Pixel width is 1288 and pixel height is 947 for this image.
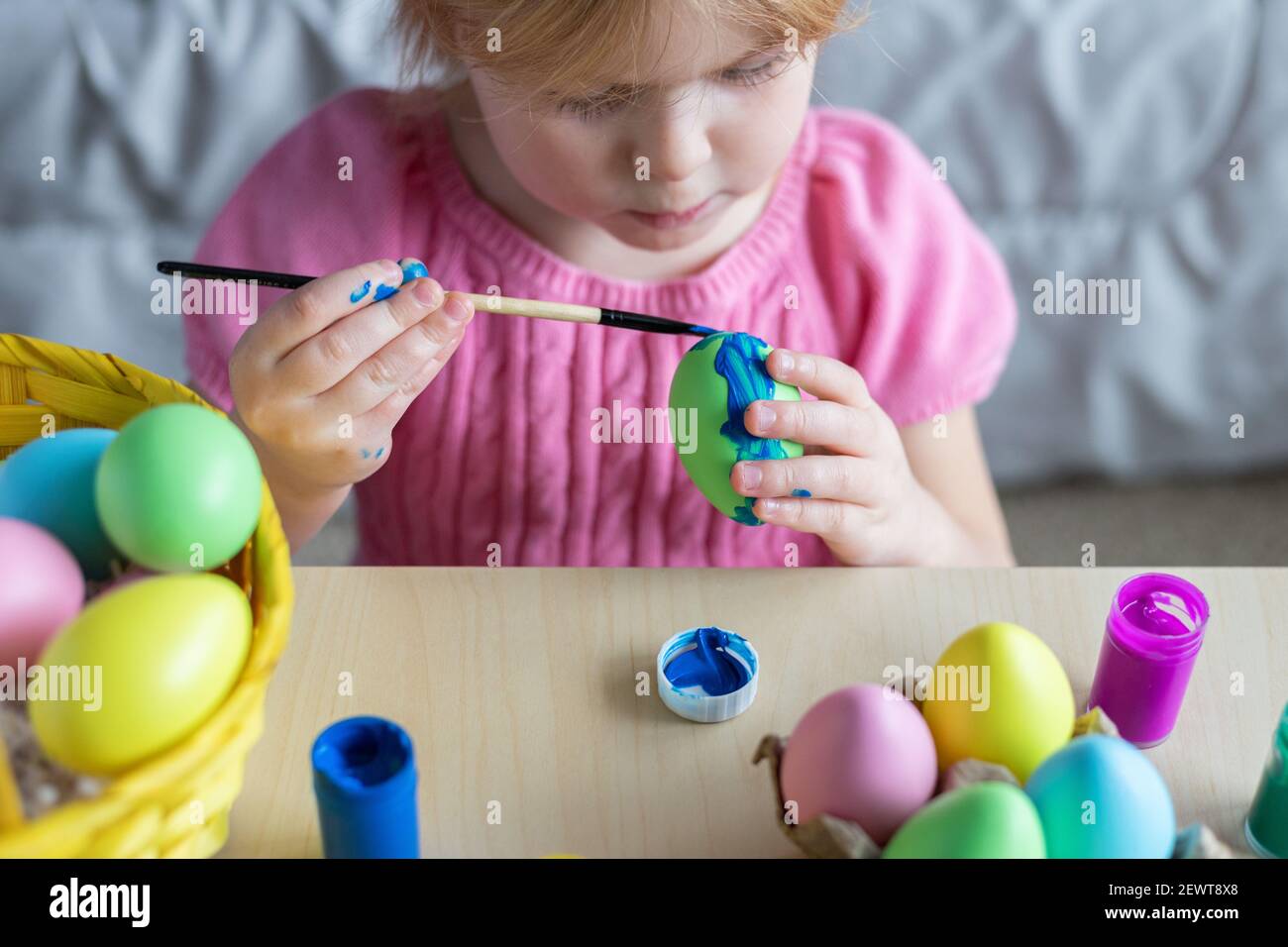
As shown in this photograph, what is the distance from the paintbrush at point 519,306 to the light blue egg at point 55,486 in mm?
180

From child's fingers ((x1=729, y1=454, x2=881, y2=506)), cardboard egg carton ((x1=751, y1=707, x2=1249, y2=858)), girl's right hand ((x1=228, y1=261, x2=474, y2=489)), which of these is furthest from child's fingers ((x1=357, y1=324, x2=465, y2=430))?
cardboard egg carton ((x1=751, y1=707, x2=1249, y2=858))

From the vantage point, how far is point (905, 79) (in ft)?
5.06

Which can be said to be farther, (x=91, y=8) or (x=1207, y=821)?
(x=91, y=8)

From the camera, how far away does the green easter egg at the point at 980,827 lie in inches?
21.3

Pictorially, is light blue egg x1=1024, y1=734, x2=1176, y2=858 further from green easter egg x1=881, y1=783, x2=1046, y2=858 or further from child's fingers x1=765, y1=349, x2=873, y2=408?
child's fingers x1=765, y1=349, x2=873, y2=408

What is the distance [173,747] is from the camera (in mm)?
537

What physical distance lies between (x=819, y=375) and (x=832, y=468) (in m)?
0.06

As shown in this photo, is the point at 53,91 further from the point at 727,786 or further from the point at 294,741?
the point at 727,786

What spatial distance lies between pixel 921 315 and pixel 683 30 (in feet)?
1.45

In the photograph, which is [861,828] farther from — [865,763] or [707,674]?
[707,674]

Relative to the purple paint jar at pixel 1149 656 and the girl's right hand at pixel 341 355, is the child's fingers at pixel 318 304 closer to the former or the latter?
the girl's right hand at pixel 341 355

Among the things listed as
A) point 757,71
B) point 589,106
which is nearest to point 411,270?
point 589,106

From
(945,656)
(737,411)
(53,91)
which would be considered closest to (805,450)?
(737,411)

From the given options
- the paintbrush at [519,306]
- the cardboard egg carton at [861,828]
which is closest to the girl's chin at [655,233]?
the paintbrush at [519,306]
